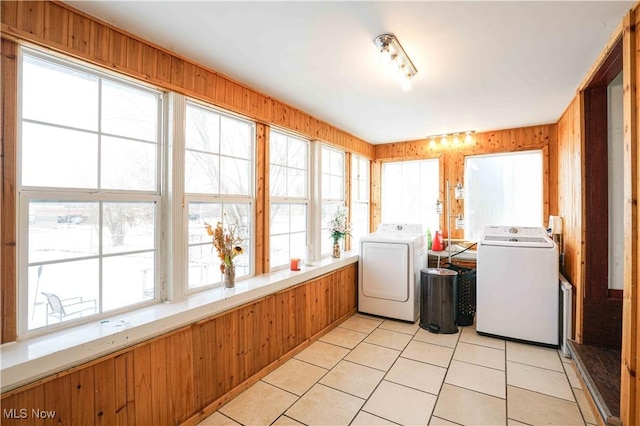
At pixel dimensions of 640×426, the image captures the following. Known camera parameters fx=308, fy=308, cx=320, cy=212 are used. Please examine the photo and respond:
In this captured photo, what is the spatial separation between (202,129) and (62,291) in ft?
4.58

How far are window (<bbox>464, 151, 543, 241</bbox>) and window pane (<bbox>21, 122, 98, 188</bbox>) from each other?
4.39 meters

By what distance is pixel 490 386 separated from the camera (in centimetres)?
240

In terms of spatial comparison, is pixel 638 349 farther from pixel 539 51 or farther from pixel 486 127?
pixel 486 127

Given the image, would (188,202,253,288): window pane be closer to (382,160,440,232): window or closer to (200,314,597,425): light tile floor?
(200,314,597,425): light tile floor

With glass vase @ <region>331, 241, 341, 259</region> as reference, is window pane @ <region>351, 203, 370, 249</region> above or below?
above

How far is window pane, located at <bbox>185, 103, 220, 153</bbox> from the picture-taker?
2.32 metres

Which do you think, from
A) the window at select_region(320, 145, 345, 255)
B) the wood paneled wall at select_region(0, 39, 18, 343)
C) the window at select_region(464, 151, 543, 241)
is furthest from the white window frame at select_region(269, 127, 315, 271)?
the window at select_region(464, 151, 543, 241)

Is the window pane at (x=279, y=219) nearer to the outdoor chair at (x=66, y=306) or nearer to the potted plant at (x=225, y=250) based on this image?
the potted plant at (x=225, y=250)

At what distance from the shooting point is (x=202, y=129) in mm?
2414

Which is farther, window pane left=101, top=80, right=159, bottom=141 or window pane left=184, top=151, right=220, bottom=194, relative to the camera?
window pane left=184, top=151, right=220, bottom=194

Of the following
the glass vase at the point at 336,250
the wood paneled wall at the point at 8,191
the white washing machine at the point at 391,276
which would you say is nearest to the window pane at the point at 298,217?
the glass vase at the point at 336,250

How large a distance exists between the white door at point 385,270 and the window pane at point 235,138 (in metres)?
1.96

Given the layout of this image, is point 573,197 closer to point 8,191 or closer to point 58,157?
point 58,157

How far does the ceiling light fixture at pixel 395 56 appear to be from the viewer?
1.89m
